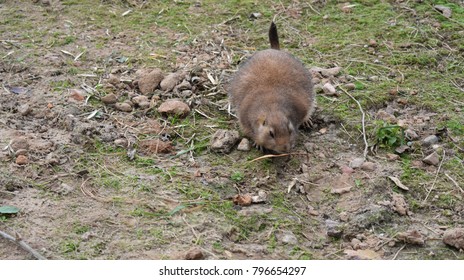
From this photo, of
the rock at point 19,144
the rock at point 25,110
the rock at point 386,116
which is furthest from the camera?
the rock at point 386,116

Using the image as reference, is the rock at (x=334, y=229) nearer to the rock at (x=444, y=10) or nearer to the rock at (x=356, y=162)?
the rock at (x=356, y=162)

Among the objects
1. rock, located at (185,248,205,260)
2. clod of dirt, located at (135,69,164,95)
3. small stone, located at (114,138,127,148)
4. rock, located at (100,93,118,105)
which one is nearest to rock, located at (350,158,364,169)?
rock, located at (185,248,205,260)

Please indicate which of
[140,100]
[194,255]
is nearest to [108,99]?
[140,100]

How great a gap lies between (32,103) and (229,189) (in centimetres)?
189

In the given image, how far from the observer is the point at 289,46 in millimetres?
6293

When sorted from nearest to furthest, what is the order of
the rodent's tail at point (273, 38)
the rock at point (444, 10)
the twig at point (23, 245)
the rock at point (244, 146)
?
the twig at point (23, 245) → the rock at point (244, 146) → the rodent's tail at point (273, 38) → the rock at point (444, 10)

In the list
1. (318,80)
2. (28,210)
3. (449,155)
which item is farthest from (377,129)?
(28,210)

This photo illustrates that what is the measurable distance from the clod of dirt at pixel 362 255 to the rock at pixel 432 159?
3.72 ft

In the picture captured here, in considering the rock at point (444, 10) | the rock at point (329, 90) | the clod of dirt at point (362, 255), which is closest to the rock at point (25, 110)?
the rock at point (329, 90)

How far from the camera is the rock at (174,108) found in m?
5.16

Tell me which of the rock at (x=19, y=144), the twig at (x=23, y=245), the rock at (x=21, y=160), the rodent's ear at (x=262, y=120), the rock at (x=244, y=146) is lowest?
the rock at (x=244, y=146)

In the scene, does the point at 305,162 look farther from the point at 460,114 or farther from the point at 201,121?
the point at 460,114

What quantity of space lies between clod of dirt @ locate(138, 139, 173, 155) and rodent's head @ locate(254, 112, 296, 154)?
0.69 metres

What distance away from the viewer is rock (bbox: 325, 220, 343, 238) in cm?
395
